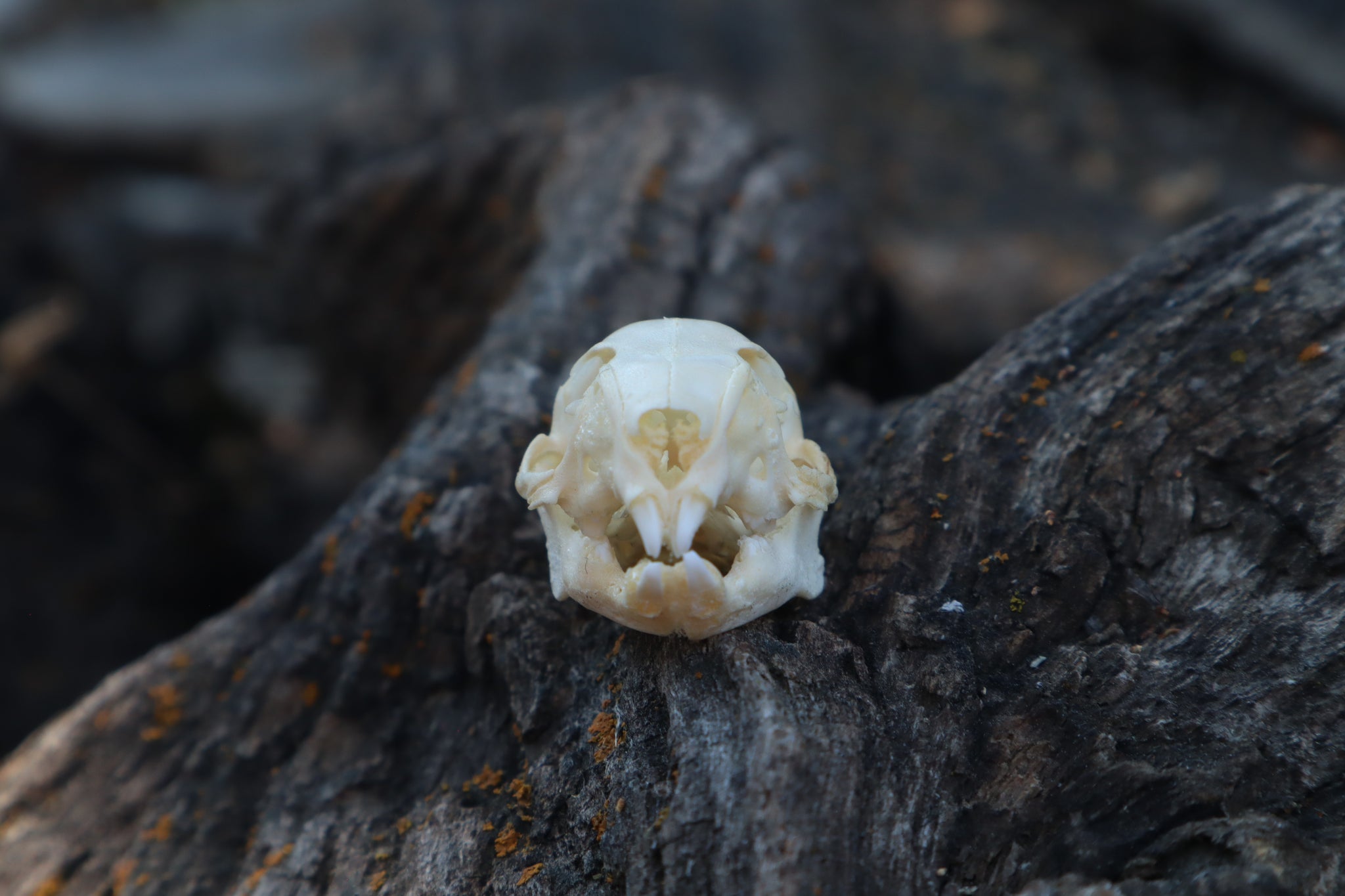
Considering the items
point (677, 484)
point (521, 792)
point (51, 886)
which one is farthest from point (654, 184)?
point (51, 886)

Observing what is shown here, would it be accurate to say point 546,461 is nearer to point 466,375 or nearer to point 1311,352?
point 466,375

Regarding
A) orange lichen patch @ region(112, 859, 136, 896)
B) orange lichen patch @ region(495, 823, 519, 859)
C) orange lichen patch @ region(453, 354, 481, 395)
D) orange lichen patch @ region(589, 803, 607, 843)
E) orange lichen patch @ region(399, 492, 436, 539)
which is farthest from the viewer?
orange lichen patch @ region(453, 354, 481, 395)

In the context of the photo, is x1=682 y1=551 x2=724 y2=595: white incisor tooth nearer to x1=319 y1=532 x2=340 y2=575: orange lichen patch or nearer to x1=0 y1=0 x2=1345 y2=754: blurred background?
x1=319 y1=532 x2=340 y2=575: orange lichen patch

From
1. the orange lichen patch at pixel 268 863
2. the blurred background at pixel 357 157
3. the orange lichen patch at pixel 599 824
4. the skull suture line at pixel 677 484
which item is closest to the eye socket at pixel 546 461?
the skull suture line at pixel 677 484

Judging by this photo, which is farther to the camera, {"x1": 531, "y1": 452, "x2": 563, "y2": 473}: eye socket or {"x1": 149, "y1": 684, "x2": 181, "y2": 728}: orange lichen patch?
{"x1": 149, "y1": 684, "x2": 181, "y2": 728}: orange lichen patch

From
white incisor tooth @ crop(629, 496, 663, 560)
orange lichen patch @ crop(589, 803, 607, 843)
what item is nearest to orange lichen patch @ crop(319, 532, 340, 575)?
orange lichen patch @ crop(589, 803, 607, 843)

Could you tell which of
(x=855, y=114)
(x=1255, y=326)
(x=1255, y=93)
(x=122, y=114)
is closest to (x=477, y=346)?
(x=1255, y=326)

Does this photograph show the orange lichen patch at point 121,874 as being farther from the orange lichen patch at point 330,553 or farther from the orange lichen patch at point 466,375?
the orange lichen patch at point 466,375
